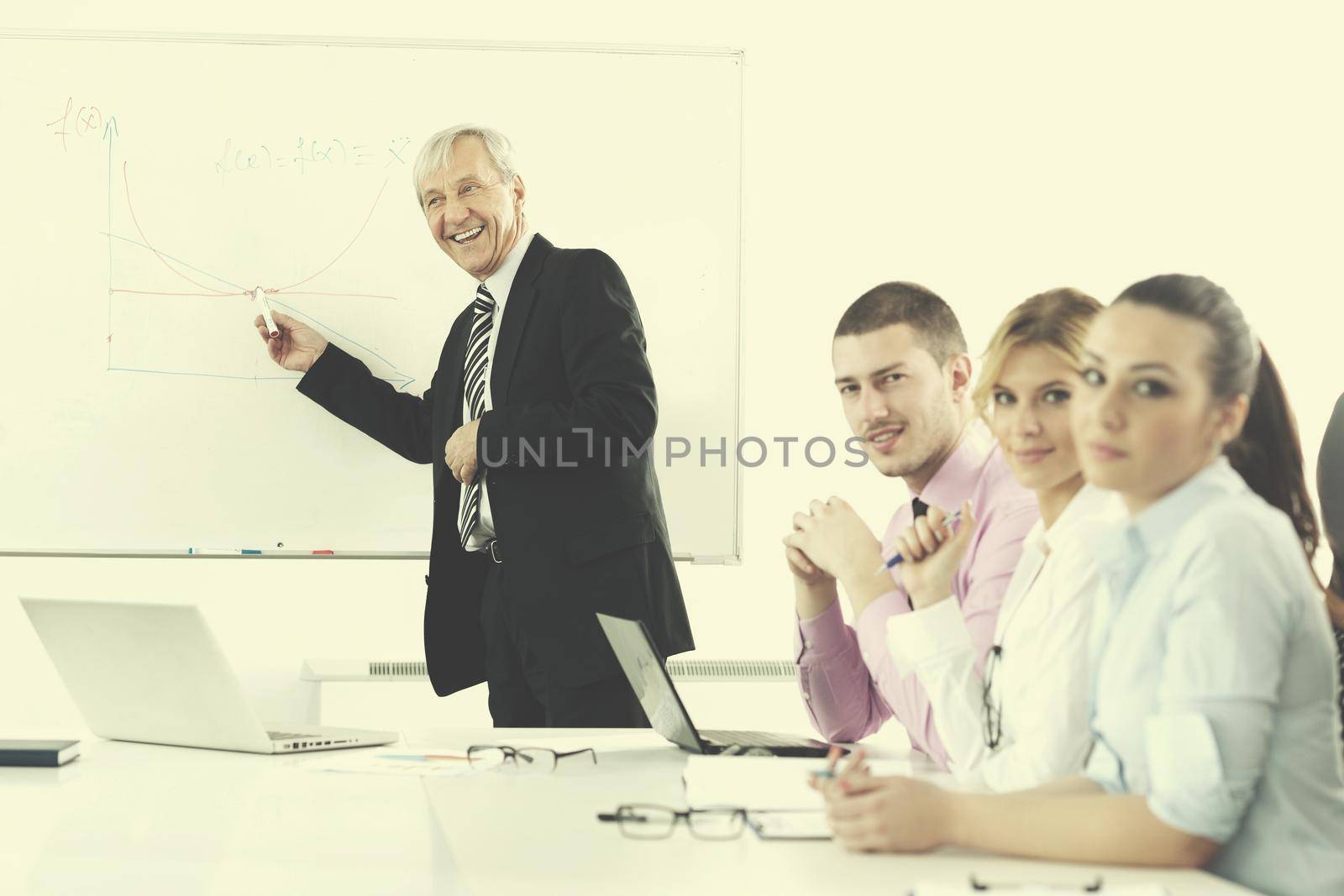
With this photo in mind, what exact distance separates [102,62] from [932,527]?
2324 mm

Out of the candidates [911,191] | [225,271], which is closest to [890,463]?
[911,191]

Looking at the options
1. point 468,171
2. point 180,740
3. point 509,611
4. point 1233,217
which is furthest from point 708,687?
point 1233,217

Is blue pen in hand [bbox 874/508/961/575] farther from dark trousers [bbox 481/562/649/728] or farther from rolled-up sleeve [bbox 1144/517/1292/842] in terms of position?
dark trousers [bbox 481/562/649/728]

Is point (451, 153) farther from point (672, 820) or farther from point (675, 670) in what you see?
point (672, 820)

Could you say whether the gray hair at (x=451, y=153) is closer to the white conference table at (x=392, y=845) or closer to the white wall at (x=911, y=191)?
the white wall at (x=911, y=191)

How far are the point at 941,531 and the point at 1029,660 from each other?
0.65ft

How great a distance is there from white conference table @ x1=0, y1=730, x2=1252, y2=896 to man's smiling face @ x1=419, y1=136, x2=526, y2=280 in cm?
119

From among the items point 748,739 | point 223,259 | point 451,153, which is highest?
point 451,153

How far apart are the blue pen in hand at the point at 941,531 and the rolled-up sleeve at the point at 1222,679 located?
45 centimetres

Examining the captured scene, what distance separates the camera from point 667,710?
5.12 ft

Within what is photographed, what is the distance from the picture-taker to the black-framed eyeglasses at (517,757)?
1464mm

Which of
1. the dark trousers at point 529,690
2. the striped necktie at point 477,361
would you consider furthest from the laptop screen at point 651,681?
the striped necktie at point 477,361

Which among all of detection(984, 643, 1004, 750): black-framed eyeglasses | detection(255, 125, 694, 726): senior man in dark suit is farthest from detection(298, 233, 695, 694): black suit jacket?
detection(984, 643, 1004, 750): black-framed eyeglasses

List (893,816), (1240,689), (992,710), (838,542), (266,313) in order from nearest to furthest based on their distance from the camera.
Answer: (1240,689), (893,816), (992,710), (838,542), (266,313)
